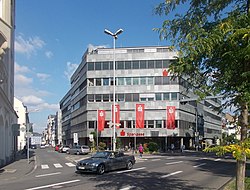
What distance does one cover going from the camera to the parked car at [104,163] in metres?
20.0

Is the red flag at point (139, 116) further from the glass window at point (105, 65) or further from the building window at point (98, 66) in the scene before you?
the building window at point (98, 66)

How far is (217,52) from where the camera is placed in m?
5.04

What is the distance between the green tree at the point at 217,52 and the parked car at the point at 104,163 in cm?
1522

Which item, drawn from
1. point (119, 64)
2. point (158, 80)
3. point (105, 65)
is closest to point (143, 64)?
point (158, 80)

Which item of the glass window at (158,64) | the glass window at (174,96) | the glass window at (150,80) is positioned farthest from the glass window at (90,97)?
the glass window at (174,96)

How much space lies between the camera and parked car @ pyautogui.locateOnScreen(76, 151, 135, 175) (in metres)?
20.0

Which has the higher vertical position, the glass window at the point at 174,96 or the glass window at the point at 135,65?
the glass window at the point at 135,65

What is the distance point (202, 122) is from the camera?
297 feet

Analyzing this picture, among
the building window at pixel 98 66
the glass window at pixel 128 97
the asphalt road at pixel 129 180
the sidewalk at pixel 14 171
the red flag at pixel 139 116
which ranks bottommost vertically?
the sidewalk at pixel 14 171

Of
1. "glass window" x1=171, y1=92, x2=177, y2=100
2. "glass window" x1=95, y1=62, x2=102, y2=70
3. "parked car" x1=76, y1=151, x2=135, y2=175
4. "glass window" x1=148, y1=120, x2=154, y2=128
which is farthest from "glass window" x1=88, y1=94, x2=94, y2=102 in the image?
"parked car" x1=76, y1=151, x2=135, y2=175

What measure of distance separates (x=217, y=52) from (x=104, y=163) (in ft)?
54.0

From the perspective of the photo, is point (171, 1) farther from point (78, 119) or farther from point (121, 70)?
point (78, 119)

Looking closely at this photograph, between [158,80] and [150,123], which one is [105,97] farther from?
[158,80]

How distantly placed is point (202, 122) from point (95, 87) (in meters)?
36.2
